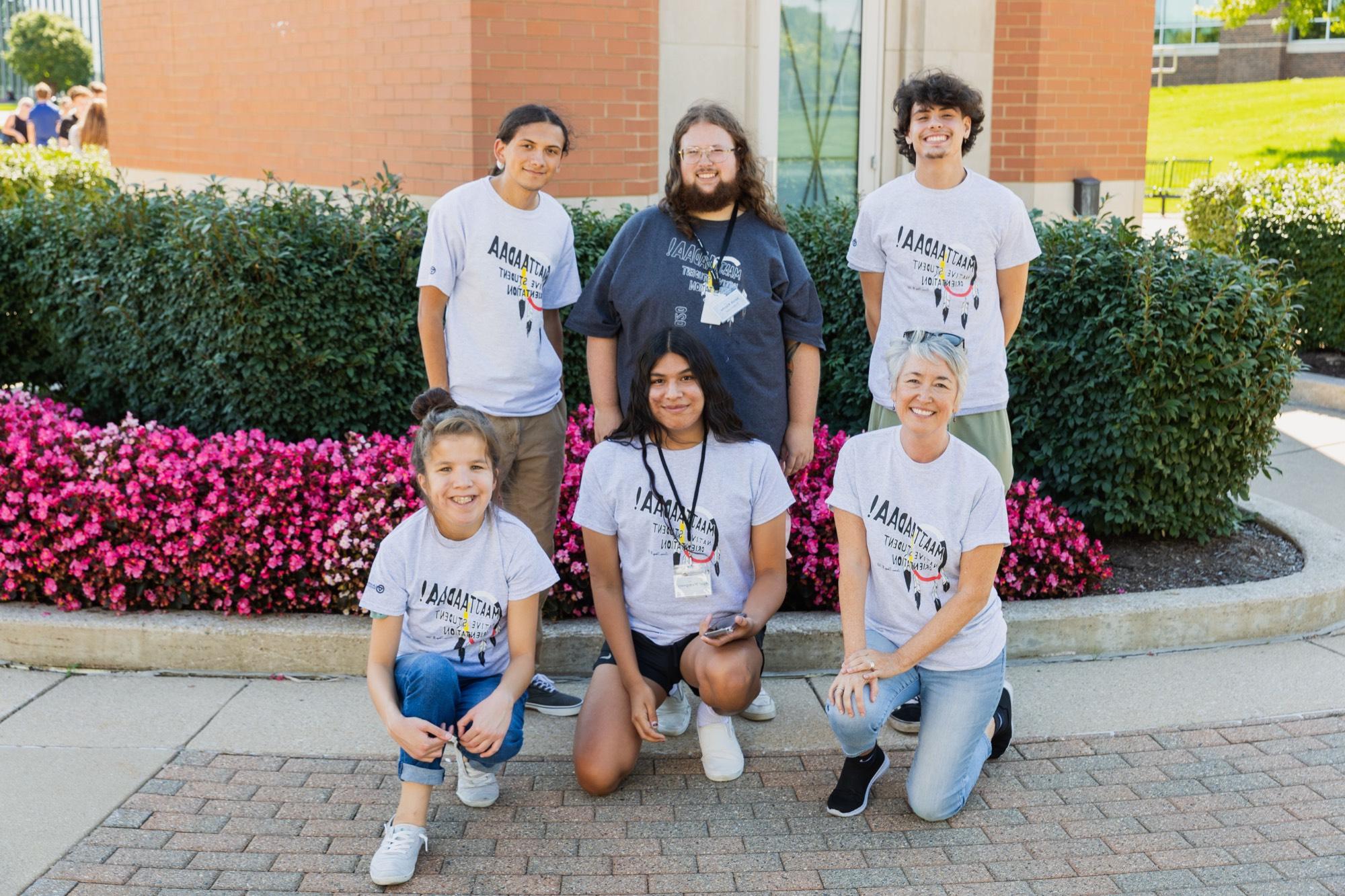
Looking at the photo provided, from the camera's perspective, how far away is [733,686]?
365 centimetres

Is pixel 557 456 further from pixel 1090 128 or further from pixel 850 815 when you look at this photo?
pixel 1090 128

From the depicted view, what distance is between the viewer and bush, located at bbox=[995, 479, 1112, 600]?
4.77 meters

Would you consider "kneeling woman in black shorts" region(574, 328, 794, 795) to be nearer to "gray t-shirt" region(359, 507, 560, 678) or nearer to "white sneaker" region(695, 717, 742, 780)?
"white sneaker" region(695, 717, 742, 780)

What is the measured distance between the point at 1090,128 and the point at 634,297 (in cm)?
625

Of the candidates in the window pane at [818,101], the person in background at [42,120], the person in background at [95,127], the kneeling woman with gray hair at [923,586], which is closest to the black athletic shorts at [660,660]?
the kneeling woman with gray hair at [923,586]

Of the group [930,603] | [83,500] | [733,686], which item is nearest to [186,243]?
[83,500]

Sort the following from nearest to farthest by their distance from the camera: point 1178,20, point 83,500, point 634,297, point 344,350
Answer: point 634,297 < point 83,500 < point 344,350 < point 1178,20

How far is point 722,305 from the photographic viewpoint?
3.80m

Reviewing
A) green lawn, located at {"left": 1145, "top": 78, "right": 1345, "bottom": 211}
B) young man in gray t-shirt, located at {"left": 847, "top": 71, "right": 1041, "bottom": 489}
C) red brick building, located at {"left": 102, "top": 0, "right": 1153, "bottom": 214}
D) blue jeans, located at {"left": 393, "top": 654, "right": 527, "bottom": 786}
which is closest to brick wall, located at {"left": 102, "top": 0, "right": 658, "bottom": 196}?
red brick building, located at {"left": 102, "top": 0, "right": 1153, "bottom": 214}

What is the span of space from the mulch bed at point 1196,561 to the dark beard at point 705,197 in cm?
230

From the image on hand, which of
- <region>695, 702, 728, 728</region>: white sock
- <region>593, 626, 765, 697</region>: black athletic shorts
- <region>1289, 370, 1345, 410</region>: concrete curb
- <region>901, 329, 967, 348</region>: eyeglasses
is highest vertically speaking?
<region>901, 329, 967, 348</region>: eyeglasses

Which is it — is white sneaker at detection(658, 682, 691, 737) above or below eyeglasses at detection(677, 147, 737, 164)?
below

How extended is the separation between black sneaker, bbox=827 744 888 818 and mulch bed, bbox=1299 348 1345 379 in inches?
262

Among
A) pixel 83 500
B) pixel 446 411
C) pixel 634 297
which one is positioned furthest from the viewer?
pixel 83 500
